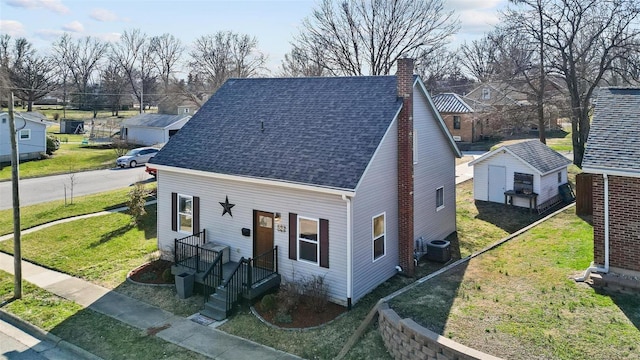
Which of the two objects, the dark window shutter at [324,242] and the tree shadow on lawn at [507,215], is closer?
the dark window shutter at [324,242]

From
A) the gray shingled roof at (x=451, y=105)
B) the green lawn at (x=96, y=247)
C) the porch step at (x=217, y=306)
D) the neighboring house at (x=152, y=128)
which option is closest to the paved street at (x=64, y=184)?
the green lawn at (x=96, y=247)

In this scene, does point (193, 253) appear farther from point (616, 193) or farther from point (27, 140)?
point (27, 140)

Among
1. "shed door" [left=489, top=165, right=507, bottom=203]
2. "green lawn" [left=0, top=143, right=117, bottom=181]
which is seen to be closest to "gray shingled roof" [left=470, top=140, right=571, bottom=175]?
"shed door" [left=489, top=165, right=507, bottom=203]

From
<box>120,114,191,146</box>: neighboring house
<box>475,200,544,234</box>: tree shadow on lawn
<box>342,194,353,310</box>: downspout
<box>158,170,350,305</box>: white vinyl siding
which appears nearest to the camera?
<box>342,194,353,310</box>: downspout

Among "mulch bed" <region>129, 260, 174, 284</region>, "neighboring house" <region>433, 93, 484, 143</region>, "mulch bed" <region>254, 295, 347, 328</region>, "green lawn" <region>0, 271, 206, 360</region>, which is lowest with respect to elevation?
"green lawn" <region>0, 271, 206, 360</region>

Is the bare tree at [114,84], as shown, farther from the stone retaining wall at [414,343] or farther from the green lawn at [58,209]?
the stone retaining wall at [414,343]

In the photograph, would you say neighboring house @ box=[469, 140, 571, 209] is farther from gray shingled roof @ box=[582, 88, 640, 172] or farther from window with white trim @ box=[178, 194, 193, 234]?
window with white trim @ box=[178, 194, 193, 234]
